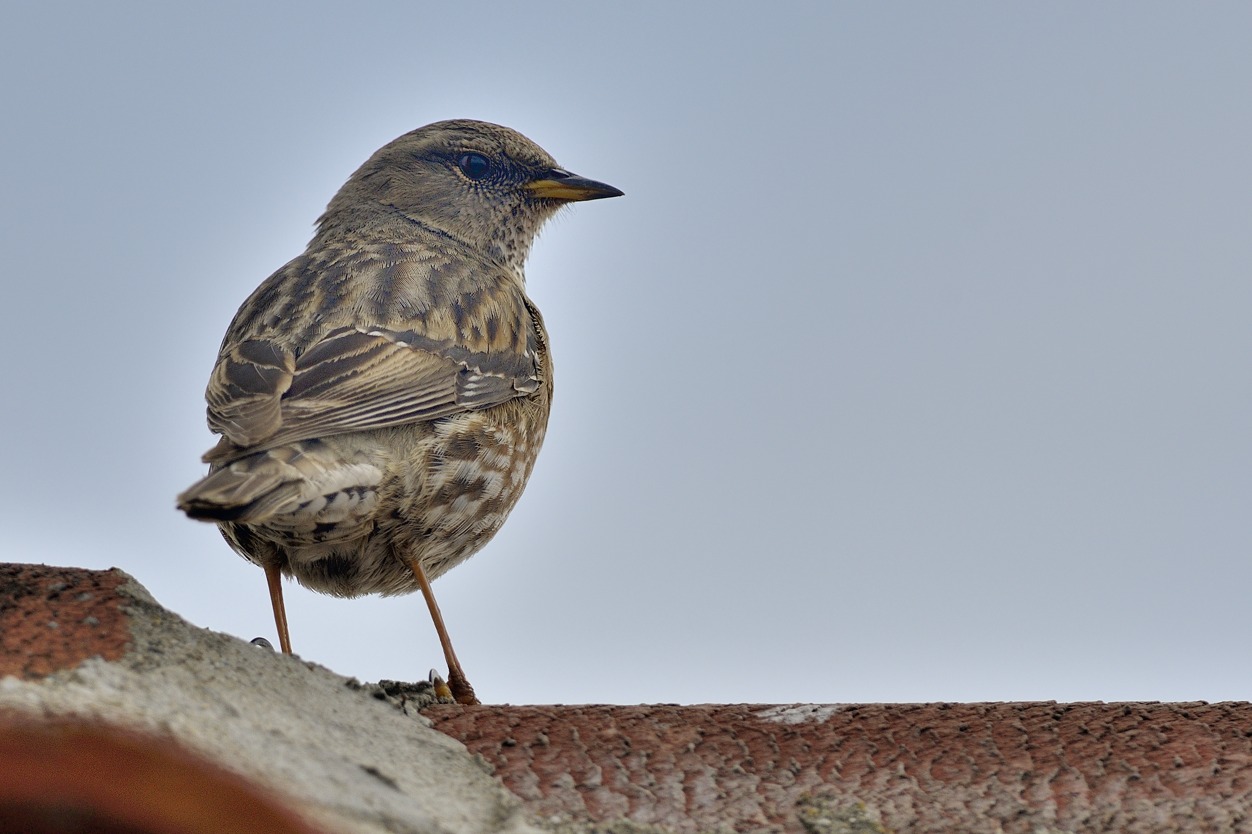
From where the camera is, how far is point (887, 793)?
3.12m

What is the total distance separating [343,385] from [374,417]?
190mm

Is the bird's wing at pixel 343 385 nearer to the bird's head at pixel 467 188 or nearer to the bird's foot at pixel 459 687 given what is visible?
the bird's foot at pixel 459 687

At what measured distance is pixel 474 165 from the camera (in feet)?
29.7

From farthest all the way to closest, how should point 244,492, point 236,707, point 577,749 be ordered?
point 244,492 < point 577,749 < point 236,707

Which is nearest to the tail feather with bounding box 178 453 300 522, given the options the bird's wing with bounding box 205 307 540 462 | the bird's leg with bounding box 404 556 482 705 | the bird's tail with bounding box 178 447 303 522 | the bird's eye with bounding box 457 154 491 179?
the bird's tail with bounding box 178 447 303 522

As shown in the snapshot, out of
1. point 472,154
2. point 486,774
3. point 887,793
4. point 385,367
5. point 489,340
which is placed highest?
point 472,154

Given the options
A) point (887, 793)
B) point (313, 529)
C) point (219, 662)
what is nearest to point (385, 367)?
point (313, 529)

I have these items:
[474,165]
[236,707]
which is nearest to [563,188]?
[474,165]

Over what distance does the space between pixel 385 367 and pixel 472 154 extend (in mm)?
3441

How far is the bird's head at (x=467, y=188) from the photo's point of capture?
29.0 ft

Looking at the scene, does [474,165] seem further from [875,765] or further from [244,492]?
[875,765]

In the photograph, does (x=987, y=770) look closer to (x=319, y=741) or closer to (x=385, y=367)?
(x=319, y=741)

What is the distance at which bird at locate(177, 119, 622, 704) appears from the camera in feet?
16.9

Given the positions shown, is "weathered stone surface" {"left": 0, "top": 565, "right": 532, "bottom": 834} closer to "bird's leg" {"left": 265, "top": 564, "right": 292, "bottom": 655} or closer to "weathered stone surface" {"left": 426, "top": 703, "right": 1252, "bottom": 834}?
"weathered stone surface" {"left": 426, "top": 703, "right": 1252, "bottom": 834}
